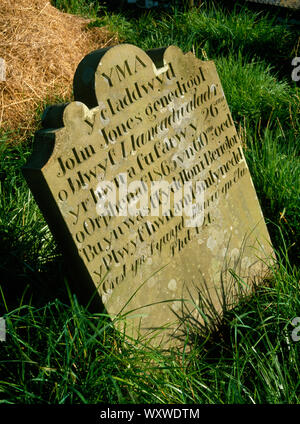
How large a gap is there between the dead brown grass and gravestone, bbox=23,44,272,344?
1518mm

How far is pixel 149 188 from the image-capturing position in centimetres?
192

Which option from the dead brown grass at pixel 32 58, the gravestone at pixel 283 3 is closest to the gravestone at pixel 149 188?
the dead brown grass at pixel 32 58

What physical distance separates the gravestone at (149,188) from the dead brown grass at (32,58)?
4.98ft

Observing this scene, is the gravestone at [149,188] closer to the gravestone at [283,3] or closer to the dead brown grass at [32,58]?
the dead brown grass at [32,58]

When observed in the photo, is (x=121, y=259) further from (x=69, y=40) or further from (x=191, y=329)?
(x=69, y=40)

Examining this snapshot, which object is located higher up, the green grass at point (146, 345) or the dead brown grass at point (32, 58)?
the dead brown grass at point (32, 58)

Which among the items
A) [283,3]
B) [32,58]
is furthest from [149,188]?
[283,3]

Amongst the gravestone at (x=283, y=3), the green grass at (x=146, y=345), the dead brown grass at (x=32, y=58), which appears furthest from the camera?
the gravestone at (x=283, y=3)

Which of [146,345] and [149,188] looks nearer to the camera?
[146,345]

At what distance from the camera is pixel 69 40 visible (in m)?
4.15

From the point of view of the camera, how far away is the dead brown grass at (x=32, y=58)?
3361 millimetres

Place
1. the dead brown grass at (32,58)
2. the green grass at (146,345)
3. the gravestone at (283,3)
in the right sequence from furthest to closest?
the gravestone at (283,3) → the dead brown grass at (32,58) → the green grass at (146,345)

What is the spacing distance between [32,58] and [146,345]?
2620mm

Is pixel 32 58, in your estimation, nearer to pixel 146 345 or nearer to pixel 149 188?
pixel 149 188
